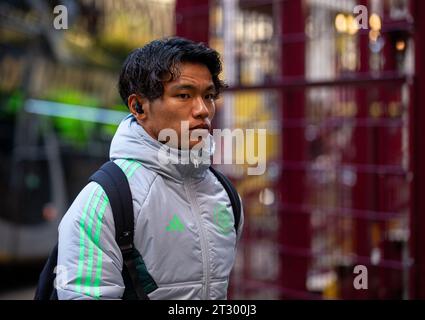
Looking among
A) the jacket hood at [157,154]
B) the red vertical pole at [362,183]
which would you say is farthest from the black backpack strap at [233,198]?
the red vertical pole at [362,183]

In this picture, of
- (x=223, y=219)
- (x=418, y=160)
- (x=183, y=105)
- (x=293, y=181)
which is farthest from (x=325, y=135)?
(x=183, y=105)

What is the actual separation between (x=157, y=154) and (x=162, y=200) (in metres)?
0.13

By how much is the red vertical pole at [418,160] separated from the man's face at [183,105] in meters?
1.71

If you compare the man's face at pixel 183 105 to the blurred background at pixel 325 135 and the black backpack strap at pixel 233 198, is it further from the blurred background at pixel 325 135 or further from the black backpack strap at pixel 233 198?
the blurred background at pixel 325 135

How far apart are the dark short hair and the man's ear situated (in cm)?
2

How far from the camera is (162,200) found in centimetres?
191

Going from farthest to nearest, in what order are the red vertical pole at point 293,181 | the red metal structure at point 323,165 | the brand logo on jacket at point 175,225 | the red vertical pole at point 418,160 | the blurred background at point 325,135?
1. the red vertical pole at point 293,181
2. the red metal structure at point 323,165
3. the blurred background at point 325,135
4. the red vertical pole at point 418,160
5. the brand logo on jacket at point 175,225

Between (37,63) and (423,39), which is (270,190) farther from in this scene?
(37,63)

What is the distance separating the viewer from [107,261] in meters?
1.78

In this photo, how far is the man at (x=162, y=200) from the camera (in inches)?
70.4

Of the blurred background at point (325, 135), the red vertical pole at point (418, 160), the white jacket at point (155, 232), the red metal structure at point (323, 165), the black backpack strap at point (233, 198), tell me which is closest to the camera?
the white jacket at point (155, 232)

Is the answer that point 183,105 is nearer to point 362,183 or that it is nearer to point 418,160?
point 418,160

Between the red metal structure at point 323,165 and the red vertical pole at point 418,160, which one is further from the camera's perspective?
the red metal structure at point 323,165
